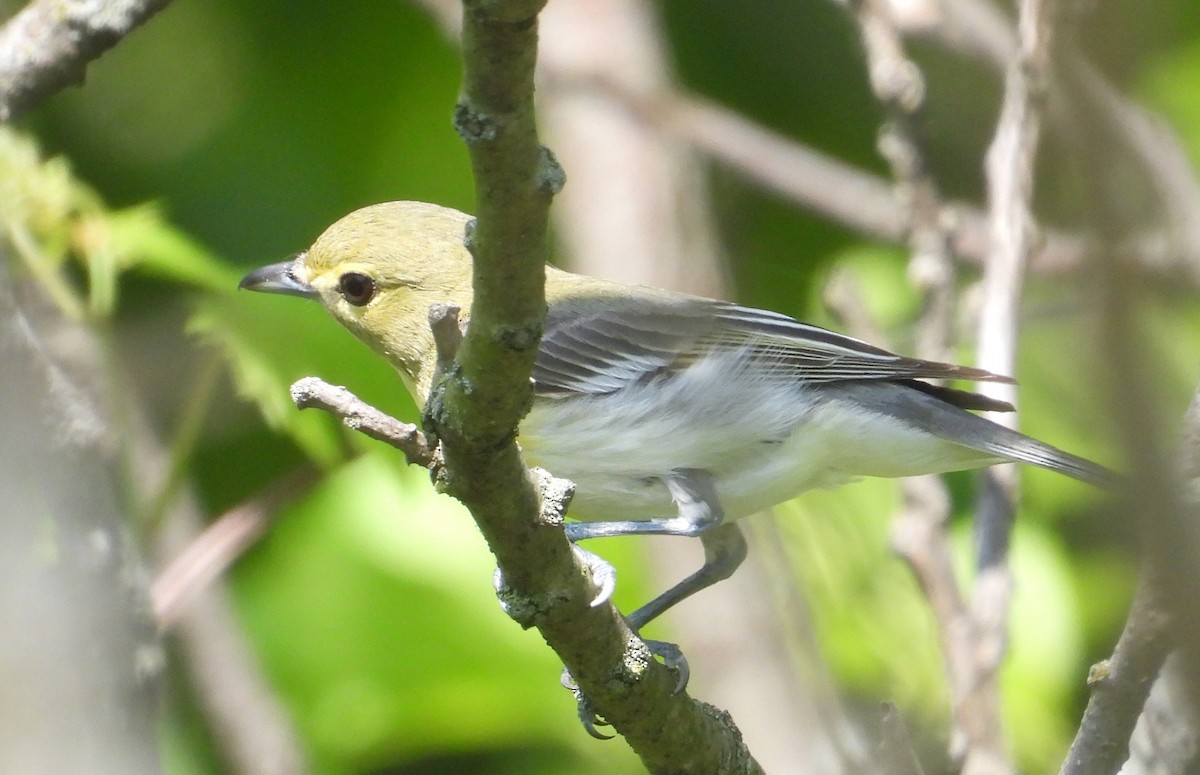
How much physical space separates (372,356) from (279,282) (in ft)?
1.12

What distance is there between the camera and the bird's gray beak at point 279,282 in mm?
3900

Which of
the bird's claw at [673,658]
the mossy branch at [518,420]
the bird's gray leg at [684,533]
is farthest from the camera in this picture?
the bird's gray leg at [684,533]

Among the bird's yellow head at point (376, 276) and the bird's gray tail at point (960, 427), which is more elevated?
the bird's yellow head at point (376, 276)

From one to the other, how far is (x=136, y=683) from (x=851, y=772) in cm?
146

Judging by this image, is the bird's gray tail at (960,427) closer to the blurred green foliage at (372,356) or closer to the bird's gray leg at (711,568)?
the blurred green foliage at (372,356)

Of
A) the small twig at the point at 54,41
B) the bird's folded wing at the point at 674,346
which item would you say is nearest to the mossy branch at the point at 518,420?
the bird's folded wing at the point at 674,346

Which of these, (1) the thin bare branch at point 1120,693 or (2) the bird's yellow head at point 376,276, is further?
(2) the bird's yellow head at point 376,276

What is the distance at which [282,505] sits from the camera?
384 cm

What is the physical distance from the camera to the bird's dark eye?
12.8 ft

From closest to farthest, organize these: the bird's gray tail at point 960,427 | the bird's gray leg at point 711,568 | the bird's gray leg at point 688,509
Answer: the bird's gray leg at point 688,509, the bird's gray tail at point 960,427, the bird's gray leg at point 711,568

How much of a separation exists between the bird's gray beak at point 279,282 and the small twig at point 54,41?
867mm

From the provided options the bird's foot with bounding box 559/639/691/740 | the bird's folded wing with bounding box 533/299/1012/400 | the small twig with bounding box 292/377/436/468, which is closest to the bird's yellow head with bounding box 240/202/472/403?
the bird's folded wing with bounding box 533/299/1012/400

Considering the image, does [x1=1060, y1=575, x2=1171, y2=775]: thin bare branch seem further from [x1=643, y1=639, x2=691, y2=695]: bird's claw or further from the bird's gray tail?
the bird's gray tail

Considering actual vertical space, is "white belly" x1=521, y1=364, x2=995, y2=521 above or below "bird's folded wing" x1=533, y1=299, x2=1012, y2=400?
below
